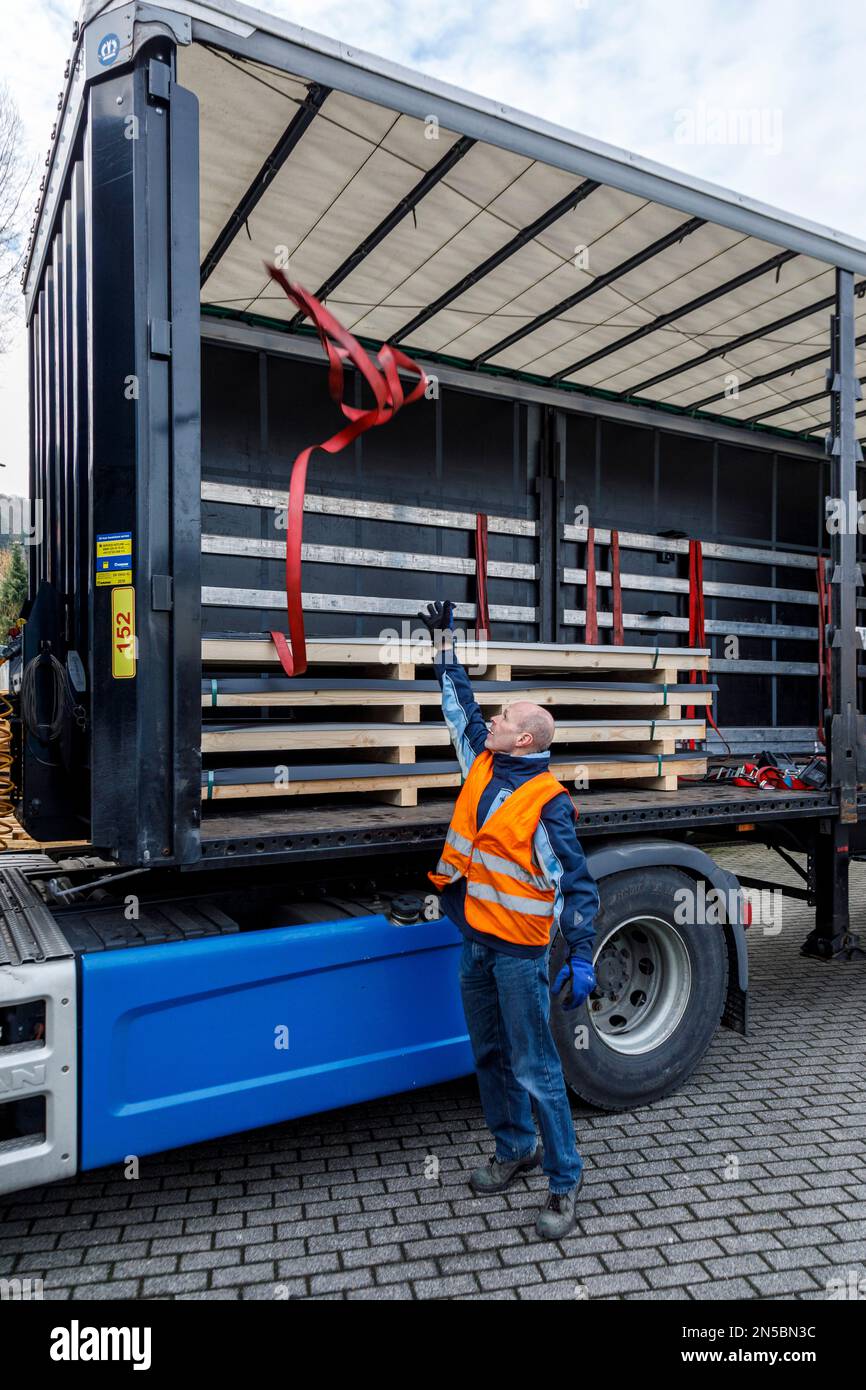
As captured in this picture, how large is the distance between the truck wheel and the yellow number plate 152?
80.4 inches

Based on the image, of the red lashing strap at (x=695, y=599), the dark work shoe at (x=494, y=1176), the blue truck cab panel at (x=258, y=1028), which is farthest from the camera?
the red lashing strap at (x=695, y=599)

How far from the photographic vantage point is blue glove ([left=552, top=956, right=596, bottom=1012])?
9.64 feet

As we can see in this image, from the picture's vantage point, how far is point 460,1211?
309cm

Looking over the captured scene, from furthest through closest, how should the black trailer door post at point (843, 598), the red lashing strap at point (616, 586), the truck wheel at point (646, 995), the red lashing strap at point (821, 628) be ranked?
the red lashing strap at point (821, 628) → the red lashing strap at point (616, 586) → the black trailer door post at point (843, 598) → the truck wheel at point (646, 995)

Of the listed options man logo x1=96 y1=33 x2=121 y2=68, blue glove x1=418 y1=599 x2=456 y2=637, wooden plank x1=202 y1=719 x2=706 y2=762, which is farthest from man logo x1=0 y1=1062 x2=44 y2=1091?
man logo x1=96 y1=33 x2=121 y2=68

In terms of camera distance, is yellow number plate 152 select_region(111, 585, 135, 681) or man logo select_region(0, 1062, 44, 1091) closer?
man logo select_region(0, 1062, 44, 1091)

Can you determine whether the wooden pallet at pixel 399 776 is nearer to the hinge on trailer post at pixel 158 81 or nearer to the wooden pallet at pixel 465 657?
the wooden pallet at pixel 465 657

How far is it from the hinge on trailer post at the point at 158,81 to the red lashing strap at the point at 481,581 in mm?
3624

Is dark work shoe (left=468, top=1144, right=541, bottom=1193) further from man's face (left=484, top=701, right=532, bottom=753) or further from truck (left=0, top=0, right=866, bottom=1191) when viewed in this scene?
man's face (left=484, top=701, right=532, bottom=753)

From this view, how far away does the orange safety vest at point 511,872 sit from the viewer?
118 inches

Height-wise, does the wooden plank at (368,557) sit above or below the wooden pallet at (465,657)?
above

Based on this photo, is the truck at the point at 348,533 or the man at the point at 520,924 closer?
the truck at the point at 348,533
